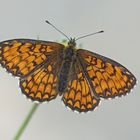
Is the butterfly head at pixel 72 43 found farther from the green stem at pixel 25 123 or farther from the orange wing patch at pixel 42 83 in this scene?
the green stem at pixel 25 123

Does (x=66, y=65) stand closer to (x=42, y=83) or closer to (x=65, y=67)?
(x=65, y=67)

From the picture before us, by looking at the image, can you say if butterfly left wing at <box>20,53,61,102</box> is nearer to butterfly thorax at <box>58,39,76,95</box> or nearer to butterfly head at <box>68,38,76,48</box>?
butterfly thorax at <box>58,39,76,95</box>

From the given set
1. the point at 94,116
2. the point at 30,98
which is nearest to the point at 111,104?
the point at 94,116

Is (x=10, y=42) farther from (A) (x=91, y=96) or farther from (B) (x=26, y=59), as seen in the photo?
(A) (x=91, y=96)

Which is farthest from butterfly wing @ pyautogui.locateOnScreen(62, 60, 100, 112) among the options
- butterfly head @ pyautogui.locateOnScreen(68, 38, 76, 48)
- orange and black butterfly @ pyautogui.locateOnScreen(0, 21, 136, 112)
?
butterfly head @ pyautogui.locateOnScreen(68, 38, 76, 48)

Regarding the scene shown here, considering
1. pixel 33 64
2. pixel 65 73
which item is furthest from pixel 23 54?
pixel 65 73

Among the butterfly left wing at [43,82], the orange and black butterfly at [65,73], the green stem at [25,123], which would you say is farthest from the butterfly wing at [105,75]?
the green stem at [25,123]
